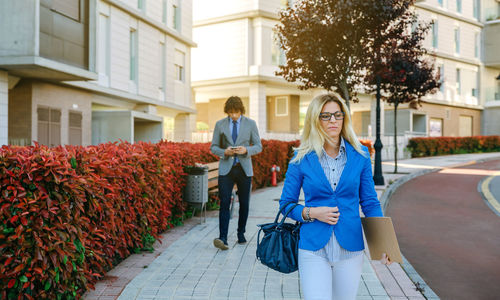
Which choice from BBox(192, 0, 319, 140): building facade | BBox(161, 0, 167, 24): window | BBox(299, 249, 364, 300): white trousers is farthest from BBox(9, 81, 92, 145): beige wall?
BBox(299, 249, 364, 300): white trousers

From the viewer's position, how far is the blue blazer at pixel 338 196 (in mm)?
2680

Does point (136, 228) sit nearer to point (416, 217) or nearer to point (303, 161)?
point (303, 161)

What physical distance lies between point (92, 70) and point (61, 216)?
13.4 metres

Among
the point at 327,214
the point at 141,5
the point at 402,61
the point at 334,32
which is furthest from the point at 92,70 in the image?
the point at 327,214

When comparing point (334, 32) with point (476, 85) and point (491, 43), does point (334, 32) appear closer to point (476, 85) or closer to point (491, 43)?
point (476, 85)

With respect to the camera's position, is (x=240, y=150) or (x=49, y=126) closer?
(x=240, y=150)

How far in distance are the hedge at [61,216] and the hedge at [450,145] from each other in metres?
29.7

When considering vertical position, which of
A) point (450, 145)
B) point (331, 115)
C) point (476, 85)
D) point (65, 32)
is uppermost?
point (476, 85)

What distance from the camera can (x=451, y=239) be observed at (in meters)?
7.56

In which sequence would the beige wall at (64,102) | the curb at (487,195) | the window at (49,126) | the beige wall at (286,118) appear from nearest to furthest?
the curb at (487,195)
the beige wall at (64,102)
the window at (49,126)
the beige wall at (286,118)

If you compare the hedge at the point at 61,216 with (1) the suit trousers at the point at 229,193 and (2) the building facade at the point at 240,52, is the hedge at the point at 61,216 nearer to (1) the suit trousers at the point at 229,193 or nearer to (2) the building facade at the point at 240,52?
(1) the suit trousers at the point at 229,193

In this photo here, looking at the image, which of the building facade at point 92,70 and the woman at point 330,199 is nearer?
the woman at point 330,199

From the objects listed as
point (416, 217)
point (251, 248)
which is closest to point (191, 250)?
point (251, 248)

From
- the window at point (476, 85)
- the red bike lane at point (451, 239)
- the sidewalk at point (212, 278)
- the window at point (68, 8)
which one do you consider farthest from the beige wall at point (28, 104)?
the window at point (476, 85)
